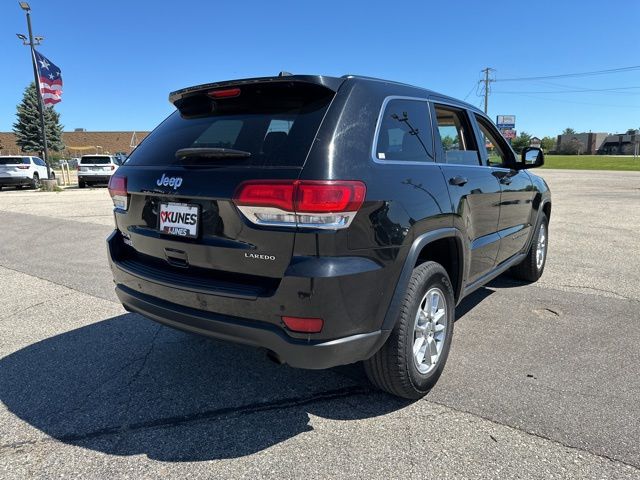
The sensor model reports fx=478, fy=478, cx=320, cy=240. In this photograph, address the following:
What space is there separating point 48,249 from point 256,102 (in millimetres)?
6552

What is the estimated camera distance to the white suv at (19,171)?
896 inches

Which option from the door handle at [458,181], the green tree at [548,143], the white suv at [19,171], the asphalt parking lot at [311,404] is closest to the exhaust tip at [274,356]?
the asphalt parking lot at [311,404]

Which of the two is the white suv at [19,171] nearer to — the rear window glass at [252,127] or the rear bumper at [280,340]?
the rear window glass at [252,127]

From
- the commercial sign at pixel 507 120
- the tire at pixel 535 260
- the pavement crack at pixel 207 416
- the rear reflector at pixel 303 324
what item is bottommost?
the pavement crack at pixel 207 416

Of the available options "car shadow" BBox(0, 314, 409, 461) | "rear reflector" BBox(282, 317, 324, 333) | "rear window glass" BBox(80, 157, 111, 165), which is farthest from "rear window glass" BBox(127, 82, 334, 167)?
"rear window glass" BBox(80, 157, 111, 165)

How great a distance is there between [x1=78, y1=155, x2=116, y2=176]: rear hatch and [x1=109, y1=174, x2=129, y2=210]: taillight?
75.3ft

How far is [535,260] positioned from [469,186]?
250cm

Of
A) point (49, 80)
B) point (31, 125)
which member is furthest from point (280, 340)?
point (31, 125)


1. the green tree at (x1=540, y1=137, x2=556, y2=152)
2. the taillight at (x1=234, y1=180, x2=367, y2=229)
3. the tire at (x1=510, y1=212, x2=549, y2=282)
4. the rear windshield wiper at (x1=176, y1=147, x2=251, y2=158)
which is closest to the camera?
the taillight at (x1=234, y1=180, x2=367, y2=229)

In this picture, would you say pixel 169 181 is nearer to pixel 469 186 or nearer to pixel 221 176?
pixel 221 176

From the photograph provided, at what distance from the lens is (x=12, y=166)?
22891mm

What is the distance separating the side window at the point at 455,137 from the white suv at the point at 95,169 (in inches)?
916

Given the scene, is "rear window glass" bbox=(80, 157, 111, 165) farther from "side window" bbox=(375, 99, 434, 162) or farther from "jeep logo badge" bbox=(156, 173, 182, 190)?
"side window" bbox=(375, 99, 434, 162)

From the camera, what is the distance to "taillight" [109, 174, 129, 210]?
3051 millimetres
